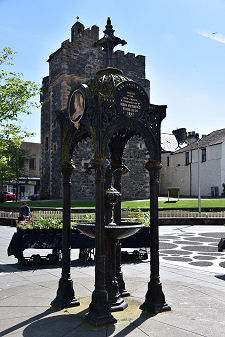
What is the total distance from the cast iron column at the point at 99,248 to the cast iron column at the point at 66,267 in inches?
29.8

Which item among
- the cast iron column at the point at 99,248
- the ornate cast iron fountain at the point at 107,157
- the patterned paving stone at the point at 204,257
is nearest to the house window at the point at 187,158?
the patterned paving stone at the point at 204,257

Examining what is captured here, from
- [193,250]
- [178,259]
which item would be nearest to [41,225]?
[178,259]

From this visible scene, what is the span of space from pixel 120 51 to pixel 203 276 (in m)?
34.0

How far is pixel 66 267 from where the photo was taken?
19.7 ft

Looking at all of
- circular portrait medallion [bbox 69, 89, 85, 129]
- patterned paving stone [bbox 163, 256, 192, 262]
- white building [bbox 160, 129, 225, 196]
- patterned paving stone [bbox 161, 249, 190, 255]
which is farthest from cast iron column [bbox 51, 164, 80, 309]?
white building [bbox 160, 129, 225, 196]

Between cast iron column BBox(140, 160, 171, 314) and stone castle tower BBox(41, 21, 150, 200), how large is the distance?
93.0 ft

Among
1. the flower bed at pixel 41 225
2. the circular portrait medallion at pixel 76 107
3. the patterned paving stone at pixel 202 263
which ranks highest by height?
the circular portrait medallion at pixel 76 107

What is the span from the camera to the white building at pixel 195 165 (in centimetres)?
4150

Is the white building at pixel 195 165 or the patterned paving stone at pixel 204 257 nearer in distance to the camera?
the patterned paving stone at pixel 204 257

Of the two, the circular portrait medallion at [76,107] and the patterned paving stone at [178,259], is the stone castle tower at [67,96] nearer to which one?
the patterned paving stone at [178,259]

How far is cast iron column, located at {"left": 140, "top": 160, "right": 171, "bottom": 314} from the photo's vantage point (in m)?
5.46

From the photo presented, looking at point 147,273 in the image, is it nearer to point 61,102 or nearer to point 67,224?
point 67,224

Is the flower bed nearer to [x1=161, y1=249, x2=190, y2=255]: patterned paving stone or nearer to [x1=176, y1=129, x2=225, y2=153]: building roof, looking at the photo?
[x1=161, y1=249, x2=190, y2=255]: patterned paving stone

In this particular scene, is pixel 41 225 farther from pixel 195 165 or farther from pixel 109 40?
pixel 195 165
